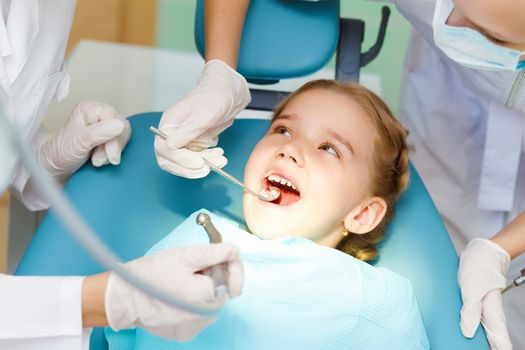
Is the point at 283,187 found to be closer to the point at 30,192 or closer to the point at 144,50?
the point at 30,192

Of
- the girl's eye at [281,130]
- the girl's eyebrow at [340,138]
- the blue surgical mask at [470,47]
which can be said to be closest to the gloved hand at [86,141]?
the girl's eye at [281,130]

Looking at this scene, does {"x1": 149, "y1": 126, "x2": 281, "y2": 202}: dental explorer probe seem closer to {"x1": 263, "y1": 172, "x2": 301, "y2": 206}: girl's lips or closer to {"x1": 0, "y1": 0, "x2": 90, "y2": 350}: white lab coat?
{"x1": 263, "y1": 172, "x2": 301, "y2": 206}: girl's lips

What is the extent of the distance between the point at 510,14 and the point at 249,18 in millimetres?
720

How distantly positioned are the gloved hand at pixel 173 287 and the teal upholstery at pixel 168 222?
0.35 m

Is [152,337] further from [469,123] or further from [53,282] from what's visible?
[469,123]

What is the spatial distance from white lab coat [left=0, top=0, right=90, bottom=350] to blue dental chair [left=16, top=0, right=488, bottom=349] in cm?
18

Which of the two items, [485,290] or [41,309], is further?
[485,290]

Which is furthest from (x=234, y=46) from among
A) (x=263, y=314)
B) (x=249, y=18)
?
(x=263, y=314)

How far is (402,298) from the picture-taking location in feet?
4.63

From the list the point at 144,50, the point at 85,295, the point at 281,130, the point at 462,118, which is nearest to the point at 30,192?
the point at 281,130

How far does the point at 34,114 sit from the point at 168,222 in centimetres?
34

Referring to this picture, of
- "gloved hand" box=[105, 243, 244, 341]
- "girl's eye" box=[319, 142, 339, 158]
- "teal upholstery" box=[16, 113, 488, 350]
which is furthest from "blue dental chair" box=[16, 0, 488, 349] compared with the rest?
"gloved hand" box=[105, 243, 244, 341]

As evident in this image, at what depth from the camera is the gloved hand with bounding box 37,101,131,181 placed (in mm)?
1563

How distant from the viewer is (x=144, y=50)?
3.23 m
